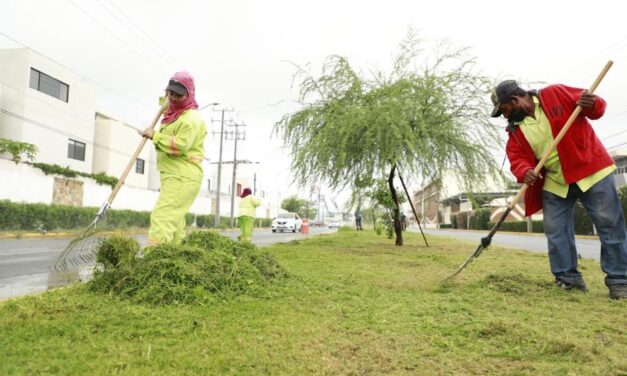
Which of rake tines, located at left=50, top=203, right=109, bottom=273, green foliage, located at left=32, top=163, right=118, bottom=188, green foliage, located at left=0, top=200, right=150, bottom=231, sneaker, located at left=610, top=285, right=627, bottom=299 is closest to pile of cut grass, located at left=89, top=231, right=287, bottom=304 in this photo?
rake tines, located at left=50, top=203, right=109, bottom=273

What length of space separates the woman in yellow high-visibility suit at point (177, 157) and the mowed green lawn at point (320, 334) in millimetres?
935

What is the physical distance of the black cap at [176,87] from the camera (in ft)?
13.5

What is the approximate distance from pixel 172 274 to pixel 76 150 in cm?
3071

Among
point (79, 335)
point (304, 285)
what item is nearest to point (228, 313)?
point (79, 335)

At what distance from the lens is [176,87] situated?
13.6 feet

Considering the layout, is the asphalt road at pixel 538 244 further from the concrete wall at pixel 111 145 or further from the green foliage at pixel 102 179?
the concrete wall at pixel 111 145

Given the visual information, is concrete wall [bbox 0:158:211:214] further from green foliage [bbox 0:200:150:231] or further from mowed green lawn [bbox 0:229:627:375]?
mowed green lawn [bbox 0:229:627:375]

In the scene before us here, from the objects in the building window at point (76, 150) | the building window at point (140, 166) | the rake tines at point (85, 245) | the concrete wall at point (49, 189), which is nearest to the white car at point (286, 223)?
the concrete wall at point (49, 189)

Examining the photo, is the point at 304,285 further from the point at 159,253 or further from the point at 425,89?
the point at 425,89

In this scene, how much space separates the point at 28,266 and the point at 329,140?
5.34 meters

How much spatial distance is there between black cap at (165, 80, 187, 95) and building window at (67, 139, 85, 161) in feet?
93.9

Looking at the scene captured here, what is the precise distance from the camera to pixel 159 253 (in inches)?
132

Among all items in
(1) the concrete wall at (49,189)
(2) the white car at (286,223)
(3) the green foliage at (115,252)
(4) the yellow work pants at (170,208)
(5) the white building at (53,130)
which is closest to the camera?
(3) the green foliage at (115,252)

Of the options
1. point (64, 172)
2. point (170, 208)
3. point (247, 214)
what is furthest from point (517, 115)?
point (64, 172)
